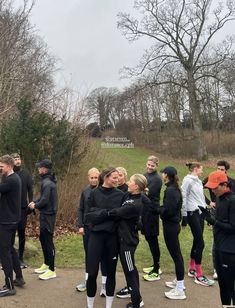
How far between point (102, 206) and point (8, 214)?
147 cm

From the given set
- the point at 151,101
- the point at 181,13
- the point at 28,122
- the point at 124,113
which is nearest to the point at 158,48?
the point at 181,13

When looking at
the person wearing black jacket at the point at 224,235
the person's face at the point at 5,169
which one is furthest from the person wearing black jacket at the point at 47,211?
the person wearing black jacket at the point at 224,235

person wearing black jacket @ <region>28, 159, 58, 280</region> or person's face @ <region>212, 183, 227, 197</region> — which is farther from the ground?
person's face @ <region>212, 183, 227, 197</region>

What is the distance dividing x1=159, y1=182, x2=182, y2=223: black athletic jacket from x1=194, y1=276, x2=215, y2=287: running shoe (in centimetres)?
122

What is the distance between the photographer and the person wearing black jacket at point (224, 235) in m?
4.27

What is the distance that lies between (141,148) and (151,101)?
18.1ft

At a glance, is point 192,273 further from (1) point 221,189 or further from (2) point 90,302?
(1) point 221,189

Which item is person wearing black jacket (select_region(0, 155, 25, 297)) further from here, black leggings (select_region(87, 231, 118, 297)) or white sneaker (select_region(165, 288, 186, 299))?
white sneaker (select_region(165, 288, 186, 299))

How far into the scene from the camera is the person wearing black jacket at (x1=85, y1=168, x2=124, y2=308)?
477 centimetres

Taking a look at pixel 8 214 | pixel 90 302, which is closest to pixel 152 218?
pixel 90 302

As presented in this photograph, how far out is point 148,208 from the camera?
6.03 m

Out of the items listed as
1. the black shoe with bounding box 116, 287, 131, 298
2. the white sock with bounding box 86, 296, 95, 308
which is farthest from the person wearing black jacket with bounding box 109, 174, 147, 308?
the black shoe with bounding box 116, 287, 131, 298

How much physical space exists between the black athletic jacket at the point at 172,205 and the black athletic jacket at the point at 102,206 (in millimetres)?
981

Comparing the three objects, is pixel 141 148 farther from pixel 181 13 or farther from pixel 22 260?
pixel 22 260
